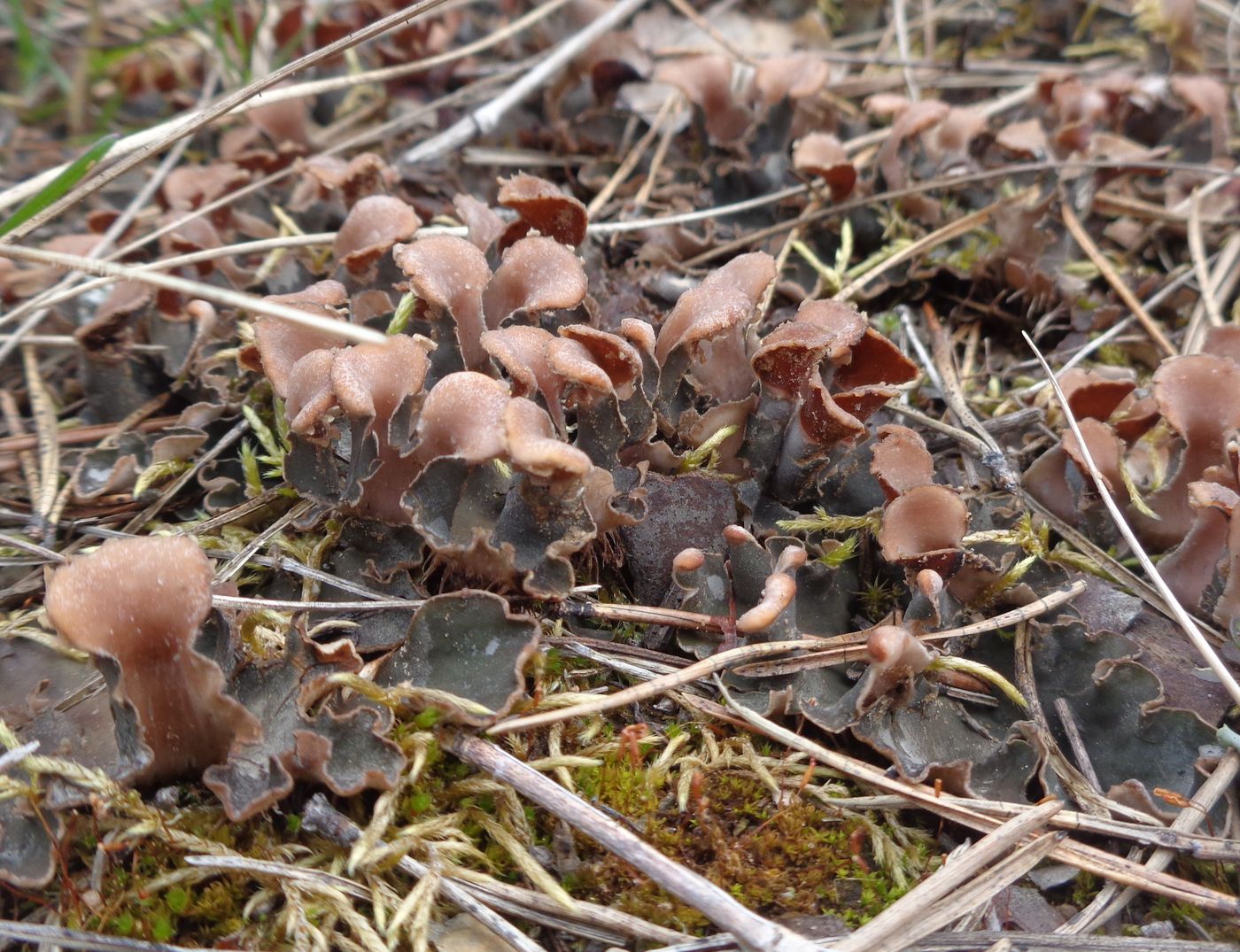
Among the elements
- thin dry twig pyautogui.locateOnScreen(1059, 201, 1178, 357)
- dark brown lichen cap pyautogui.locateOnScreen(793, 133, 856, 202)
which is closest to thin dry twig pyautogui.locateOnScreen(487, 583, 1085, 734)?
thin dry twig pyautogui.locateOnScreen(1059, 201, 1178, 357)

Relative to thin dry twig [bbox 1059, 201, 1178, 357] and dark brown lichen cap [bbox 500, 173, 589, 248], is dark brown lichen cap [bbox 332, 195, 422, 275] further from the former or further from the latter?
thin dry twig [bbox 1059, 201, 1178, 357]

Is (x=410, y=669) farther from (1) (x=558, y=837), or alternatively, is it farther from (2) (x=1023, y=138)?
(2) (x=1023, y=138)

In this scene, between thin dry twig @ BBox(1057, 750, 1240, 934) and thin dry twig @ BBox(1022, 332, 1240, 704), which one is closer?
thin dry twig @ BBox(1057, 750, 1240, 934)

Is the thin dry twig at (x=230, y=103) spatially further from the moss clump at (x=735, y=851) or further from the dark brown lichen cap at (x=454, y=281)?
the moss clump at (x=735, y=851)

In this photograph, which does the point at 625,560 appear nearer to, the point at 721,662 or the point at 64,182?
the point at 721,662

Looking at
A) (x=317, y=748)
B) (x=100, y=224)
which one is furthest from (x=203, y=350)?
(x=317, y=748)

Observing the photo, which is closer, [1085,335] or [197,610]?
[197,610]

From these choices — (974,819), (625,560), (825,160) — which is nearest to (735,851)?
(974,819)

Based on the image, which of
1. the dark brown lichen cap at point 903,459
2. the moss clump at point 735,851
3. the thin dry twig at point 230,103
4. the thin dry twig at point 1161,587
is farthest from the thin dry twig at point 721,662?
the thin dry twig at point 230,103
